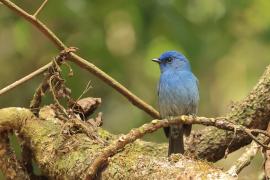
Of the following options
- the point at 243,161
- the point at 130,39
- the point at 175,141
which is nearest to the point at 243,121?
the point at 175,141

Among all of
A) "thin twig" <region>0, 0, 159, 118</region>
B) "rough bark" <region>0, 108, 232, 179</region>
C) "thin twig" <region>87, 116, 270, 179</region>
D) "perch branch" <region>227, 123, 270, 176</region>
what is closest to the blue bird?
"thin twig" <region>0, 0, 159, 118</region>

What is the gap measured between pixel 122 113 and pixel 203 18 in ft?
4.41

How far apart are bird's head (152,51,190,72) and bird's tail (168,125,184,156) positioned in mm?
785

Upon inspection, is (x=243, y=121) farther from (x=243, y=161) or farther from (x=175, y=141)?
(x=243, y=161)

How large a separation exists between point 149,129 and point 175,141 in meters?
1.22

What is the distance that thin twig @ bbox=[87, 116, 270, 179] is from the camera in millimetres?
3285

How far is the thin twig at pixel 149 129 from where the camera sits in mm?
3285

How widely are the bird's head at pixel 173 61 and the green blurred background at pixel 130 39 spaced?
0.41 feet

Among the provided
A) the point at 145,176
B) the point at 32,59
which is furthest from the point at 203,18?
the point at 145,176

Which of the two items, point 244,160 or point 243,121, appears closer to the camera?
point 244,160

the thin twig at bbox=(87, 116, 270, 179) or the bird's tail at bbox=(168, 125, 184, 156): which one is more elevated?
the bird's tail at bbox=(168, 125, 184, 156)

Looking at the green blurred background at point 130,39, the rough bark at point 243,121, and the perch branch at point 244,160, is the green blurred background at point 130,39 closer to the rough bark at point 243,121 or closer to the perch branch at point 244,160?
the rough bark at point 243,121

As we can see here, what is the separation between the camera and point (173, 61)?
5.62 meters

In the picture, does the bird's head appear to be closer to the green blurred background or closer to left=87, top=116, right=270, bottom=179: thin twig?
the green blurred background
